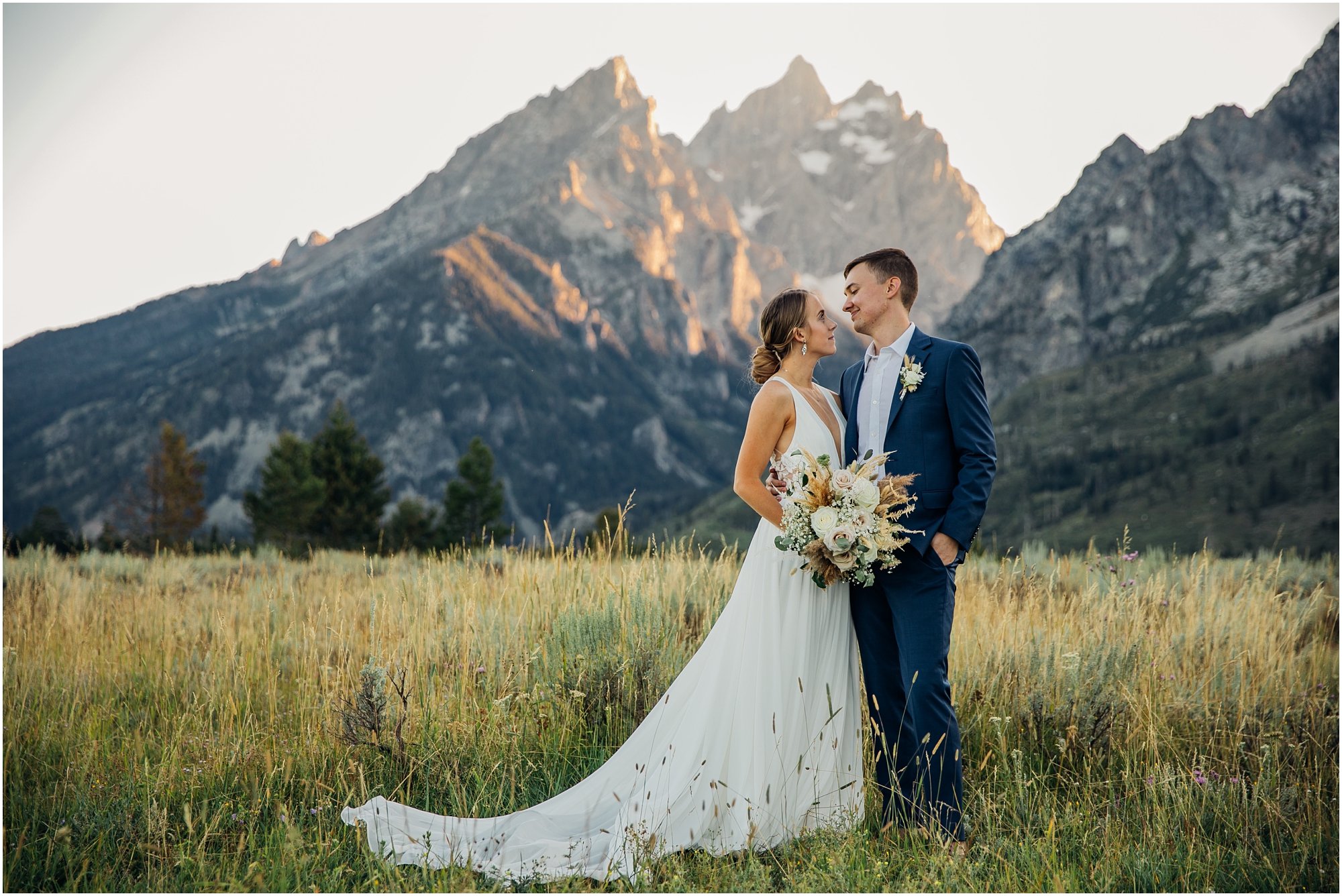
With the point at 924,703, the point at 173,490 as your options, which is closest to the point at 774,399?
the point at 924,703

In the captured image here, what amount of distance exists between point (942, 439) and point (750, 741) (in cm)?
169

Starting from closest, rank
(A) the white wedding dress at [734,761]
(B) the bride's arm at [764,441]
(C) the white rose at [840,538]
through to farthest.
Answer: (C) the white rose at [840,538] < (A) the white wedding dress at [734,761] < (B) the bride's arm at [764,441]

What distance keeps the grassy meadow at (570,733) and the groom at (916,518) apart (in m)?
0.27

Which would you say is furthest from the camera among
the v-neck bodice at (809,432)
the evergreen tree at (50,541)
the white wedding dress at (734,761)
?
the evergreen tree at (50,541)

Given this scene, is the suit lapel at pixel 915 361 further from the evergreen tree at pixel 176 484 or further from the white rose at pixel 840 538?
the evergreen tree at pixel 176 484

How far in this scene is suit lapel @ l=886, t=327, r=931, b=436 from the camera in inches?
156

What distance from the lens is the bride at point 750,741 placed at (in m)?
3.68

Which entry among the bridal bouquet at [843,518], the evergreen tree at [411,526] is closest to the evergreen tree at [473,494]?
the evergreen tree at [411,526]

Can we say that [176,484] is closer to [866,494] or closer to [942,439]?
[942,439]

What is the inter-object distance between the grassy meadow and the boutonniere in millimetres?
1931

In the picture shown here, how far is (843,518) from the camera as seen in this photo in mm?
3494

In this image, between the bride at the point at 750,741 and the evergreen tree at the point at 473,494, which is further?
the evergreen tree at the point at 473,494

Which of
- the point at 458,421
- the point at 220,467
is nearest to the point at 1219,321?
the point at 458,421

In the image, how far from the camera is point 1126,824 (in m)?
3.89
